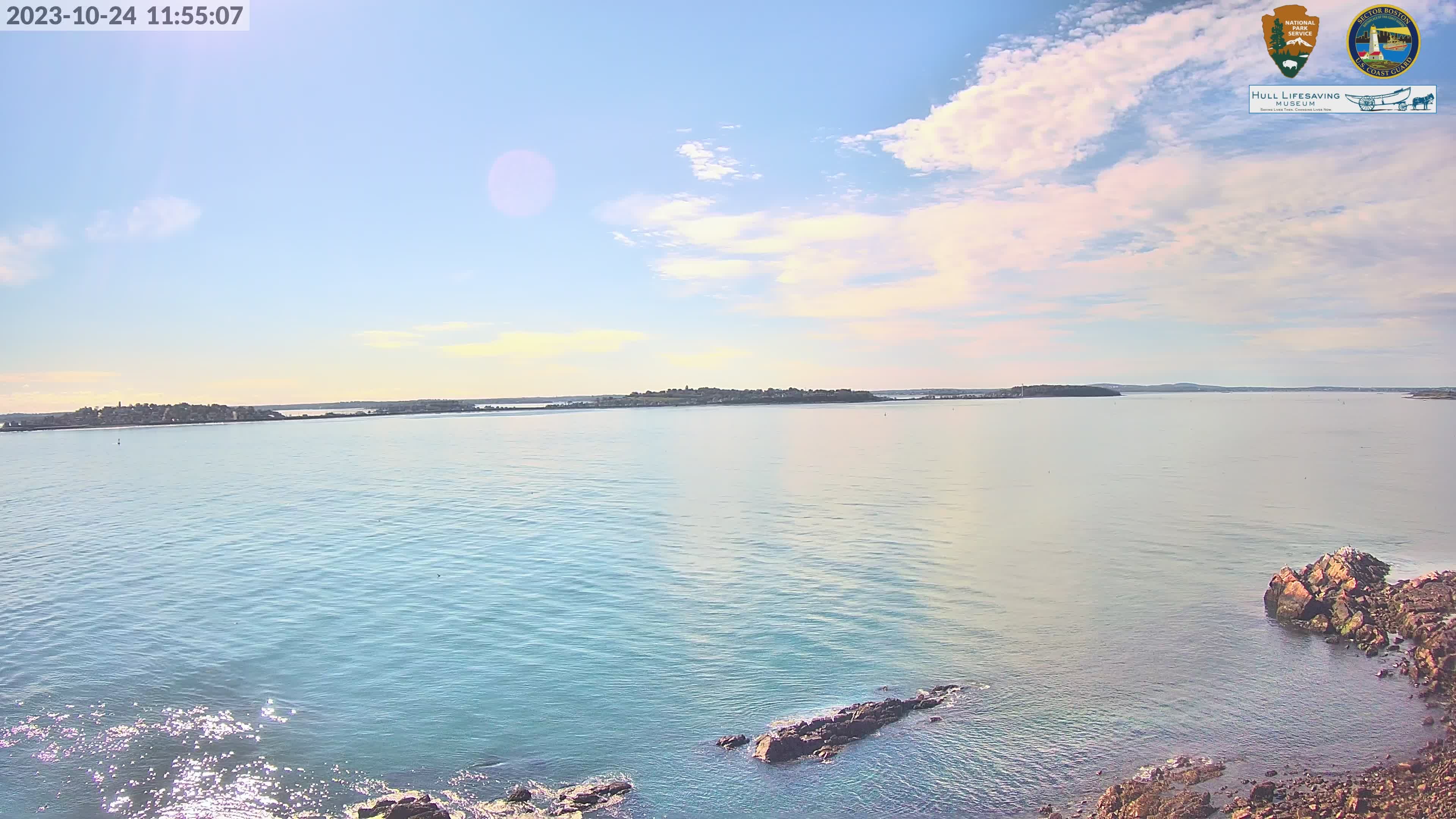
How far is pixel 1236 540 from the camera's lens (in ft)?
101

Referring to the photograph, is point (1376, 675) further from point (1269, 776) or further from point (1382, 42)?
point (1382, 42)

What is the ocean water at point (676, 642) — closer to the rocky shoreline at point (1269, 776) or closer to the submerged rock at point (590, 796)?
the submerged rock at point (590, 796)

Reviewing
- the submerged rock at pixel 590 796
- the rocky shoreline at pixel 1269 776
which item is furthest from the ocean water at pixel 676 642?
the rocky shoreline at pixel 1269 776

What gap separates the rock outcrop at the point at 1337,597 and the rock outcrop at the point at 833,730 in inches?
416

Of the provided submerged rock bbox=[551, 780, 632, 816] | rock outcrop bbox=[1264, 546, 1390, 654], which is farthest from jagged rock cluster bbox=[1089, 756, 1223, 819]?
rock outcrop bbox=[1264, 546, 1390, 654]

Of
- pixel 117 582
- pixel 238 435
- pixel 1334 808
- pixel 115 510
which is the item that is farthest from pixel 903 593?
pixel 238 435

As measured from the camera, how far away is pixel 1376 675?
15.8 metres

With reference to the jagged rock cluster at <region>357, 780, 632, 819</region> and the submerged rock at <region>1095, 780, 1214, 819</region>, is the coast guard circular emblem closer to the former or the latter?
the submerged rock at <region>1095, 780, 1214, 819</region>

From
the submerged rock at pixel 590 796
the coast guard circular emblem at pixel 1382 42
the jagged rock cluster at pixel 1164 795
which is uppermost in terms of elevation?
the coast guard circular emblem at pixel 1382 42

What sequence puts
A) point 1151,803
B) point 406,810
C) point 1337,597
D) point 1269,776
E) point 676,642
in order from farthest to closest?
1. point 1337,597
2. point 676,642
3. point 1269,776
4. point 406,810
5. point 1151,803

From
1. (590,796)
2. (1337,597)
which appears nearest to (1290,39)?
(1337,597)

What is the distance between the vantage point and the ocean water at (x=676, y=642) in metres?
12.7

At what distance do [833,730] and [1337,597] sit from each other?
48.0ft

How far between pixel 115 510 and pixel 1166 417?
152999 mm
